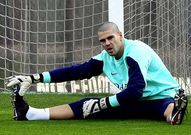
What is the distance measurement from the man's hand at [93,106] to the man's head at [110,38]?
0.29 m

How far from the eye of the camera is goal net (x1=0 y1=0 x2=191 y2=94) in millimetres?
7566

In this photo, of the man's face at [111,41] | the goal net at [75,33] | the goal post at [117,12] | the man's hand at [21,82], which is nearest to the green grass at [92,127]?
the man's hand at [21,82]

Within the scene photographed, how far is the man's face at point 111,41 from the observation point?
407 cm

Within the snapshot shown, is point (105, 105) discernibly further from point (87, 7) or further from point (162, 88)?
point (87, 7)

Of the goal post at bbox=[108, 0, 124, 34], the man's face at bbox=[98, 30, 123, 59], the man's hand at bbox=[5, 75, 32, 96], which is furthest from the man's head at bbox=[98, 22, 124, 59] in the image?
the goal post at bbox=[108, 0, 124, 34]

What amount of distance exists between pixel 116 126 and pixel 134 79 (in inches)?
12.0

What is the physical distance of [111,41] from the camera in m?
4.09

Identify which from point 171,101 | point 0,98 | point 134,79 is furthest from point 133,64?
point 0,98

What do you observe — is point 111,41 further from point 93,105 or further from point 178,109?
point 178,109

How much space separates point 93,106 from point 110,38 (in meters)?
0.43

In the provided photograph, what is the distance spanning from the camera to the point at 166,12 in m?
7.53

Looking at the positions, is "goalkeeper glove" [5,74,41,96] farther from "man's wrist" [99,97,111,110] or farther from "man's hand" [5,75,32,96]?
"man's wrist" [99,97,111,110]

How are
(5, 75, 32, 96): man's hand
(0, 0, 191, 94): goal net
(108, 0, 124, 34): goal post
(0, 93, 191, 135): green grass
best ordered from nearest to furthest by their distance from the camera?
(0, 93, 191, 135): green grass < (5, 75, 32, 96): man's hand < (108, 0, 124, 34): goal post < (0, 0, 191, 94): goal net

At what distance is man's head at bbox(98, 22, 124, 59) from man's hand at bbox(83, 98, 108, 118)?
0.29 metres
